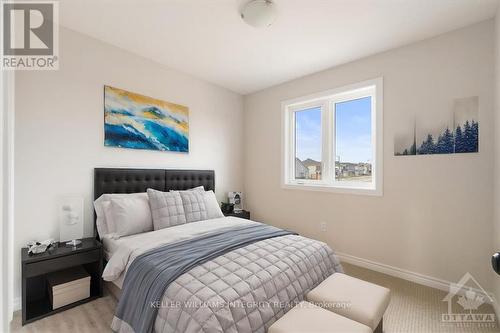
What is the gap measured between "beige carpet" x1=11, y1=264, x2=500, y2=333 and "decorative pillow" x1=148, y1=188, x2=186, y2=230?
803mm

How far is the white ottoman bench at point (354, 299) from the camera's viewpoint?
1361 mm

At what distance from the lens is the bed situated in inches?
48.2

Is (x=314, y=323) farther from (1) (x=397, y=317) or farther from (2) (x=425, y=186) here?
(2) (x=425, y=186)

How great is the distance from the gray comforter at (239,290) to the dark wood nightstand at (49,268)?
745 mm

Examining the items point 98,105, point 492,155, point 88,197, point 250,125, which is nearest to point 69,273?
point 88,197

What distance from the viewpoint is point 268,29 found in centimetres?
229

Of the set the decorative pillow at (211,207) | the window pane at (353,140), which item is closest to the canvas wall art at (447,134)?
the window pane at (353,140)

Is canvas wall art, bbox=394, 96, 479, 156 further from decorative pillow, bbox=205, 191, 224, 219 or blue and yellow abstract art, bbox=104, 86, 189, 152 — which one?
blue and yellow abstract art, bbox=104, 86, 189, 152

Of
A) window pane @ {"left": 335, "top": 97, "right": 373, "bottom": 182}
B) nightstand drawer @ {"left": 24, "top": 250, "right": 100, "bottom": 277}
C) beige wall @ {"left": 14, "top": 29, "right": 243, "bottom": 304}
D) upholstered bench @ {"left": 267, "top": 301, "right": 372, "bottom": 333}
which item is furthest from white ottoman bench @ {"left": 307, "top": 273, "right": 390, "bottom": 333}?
beige wall @ {"left": 14, "top": 29, "right": 243, "bottom": 304}

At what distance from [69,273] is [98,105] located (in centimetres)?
170

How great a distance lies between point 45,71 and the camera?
2.19 metres
